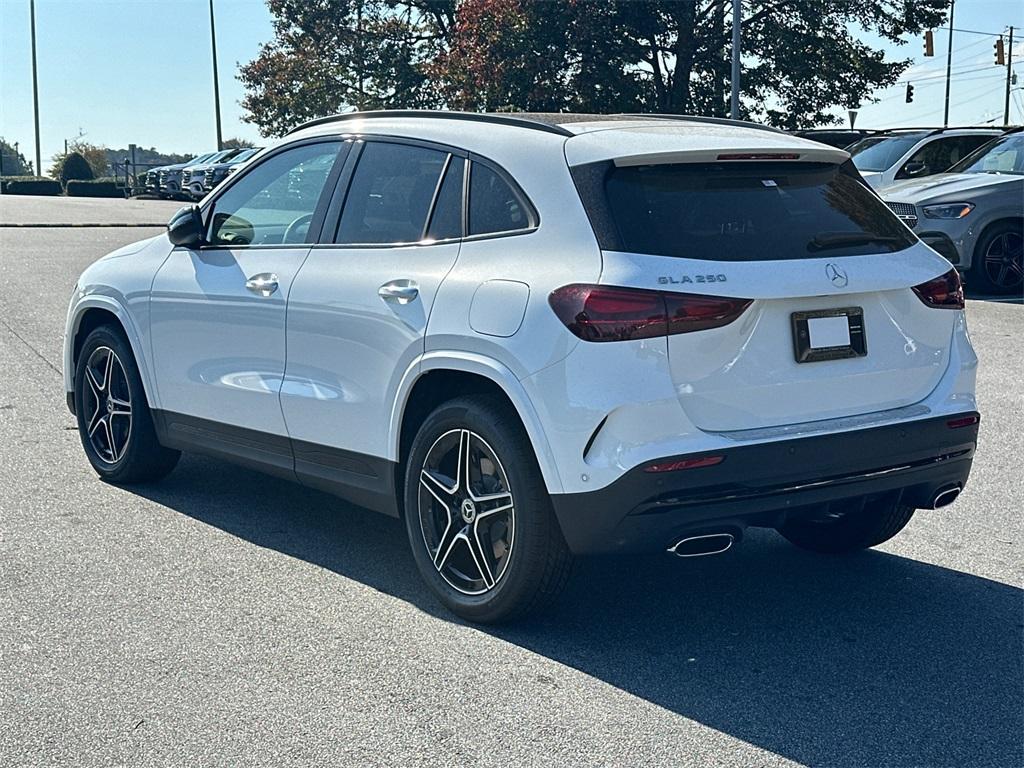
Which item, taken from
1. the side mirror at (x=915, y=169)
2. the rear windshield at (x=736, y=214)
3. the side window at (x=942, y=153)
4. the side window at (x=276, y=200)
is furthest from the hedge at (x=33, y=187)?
the rear windshield at (x=736, y=214)

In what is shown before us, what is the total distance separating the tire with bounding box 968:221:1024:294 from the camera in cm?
1473

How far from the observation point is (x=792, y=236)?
452 cm

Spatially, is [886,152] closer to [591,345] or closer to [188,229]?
[188,229]

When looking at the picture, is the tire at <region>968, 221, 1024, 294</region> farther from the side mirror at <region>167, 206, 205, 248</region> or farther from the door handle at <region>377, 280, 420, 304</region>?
the door handle at <region>377, 280, 420, 304</region>

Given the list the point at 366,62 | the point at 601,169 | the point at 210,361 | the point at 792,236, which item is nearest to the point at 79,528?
the point at 210,361

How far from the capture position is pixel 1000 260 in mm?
14805

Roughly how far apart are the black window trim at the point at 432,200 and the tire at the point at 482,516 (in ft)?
1.97

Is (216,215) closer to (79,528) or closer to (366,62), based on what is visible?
(79,528)

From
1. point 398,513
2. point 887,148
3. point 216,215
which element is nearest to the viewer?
point 398,513

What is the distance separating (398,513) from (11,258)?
16.6 meters

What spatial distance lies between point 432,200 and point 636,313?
122 cm

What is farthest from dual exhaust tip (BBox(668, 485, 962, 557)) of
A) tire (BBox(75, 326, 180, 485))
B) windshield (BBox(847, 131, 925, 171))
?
windshield (BBox(847, 131, 925, 171))

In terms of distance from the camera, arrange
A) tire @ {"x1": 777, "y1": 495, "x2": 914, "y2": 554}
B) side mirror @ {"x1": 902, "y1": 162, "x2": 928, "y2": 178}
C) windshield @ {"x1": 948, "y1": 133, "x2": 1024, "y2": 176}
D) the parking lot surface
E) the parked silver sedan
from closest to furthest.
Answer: the parking lot surface, tire @ {"x1": 777, "y1": 495, "x2": 914, "y2": 554}, the parked silver sedan, windshield @ {"x1": 948, "y1": 133, "x2": 1024, "y2": 176}, side mirror @ {"x1": 902, "y1": 162, "x2": 928, "y2": 178}

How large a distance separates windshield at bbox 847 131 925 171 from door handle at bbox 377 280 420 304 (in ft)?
43.9
